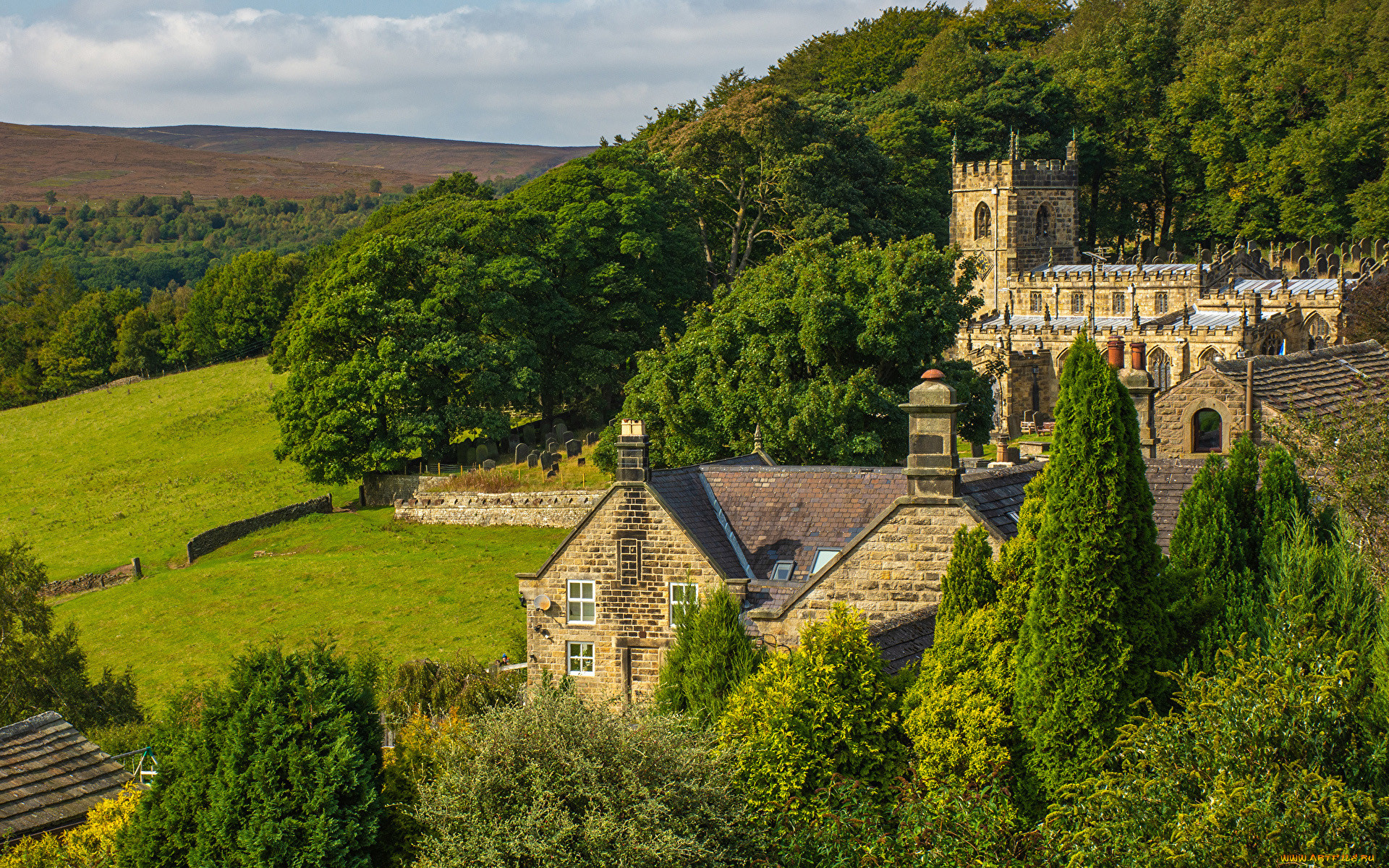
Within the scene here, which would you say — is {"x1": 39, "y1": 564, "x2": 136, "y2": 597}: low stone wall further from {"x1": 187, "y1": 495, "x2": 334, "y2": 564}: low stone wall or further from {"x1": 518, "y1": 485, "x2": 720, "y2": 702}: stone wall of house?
{"x1": 518, "y1": 485, "x2": 720, "y2": 702}: stone wall of house

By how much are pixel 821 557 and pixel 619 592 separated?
11.6 ft

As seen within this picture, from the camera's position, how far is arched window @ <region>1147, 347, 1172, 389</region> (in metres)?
59.8

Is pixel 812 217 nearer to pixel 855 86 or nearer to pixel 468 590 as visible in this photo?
pixel 468 590

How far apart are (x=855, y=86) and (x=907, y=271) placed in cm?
7257

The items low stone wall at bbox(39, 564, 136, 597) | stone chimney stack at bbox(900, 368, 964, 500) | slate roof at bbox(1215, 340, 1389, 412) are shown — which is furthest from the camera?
low stone wall at bbox(39, 564, 136, 597)

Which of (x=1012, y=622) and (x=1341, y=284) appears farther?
(x=1341, y=284)

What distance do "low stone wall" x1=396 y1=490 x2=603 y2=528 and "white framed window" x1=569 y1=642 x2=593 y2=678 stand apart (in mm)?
21345

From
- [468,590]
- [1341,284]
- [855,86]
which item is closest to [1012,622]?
[468,590]

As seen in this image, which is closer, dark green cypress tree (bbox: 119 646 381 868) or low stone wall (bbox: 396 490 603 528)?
dark green cypress tree (bbox: 119 646 381 868)

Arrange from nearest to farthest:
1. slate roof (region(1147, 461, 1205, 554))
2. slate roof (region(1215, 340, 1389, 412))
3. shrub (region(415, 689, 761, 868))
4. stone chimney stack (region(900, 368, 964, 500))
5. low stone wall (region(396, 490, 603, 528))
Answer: shrub (region(415, 689, 761, 868)) → stone chimney stack (region(900, 368, 964, 500)) → slate roof (region(1147, 461, 1205, 554)) → slate roof (region(1215, 340, 1389, 412)) → low stone wall (region(396, 490, 603, 528))

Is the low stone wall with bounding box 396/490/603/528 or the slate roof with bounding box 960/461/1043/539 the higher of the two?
the slate roof with bounding box 960/461/1043/539

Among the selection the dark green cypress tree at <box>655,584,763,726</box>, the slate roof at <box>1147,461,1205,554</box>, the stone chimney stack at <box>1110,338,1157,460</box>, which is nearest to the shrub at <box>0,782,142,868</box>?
the dark green cypress tree at <box>655,584,763,726</box>

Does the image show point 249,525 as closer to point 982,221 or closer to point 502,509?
point 502,509

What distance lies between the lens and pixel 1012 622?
49.5ft
